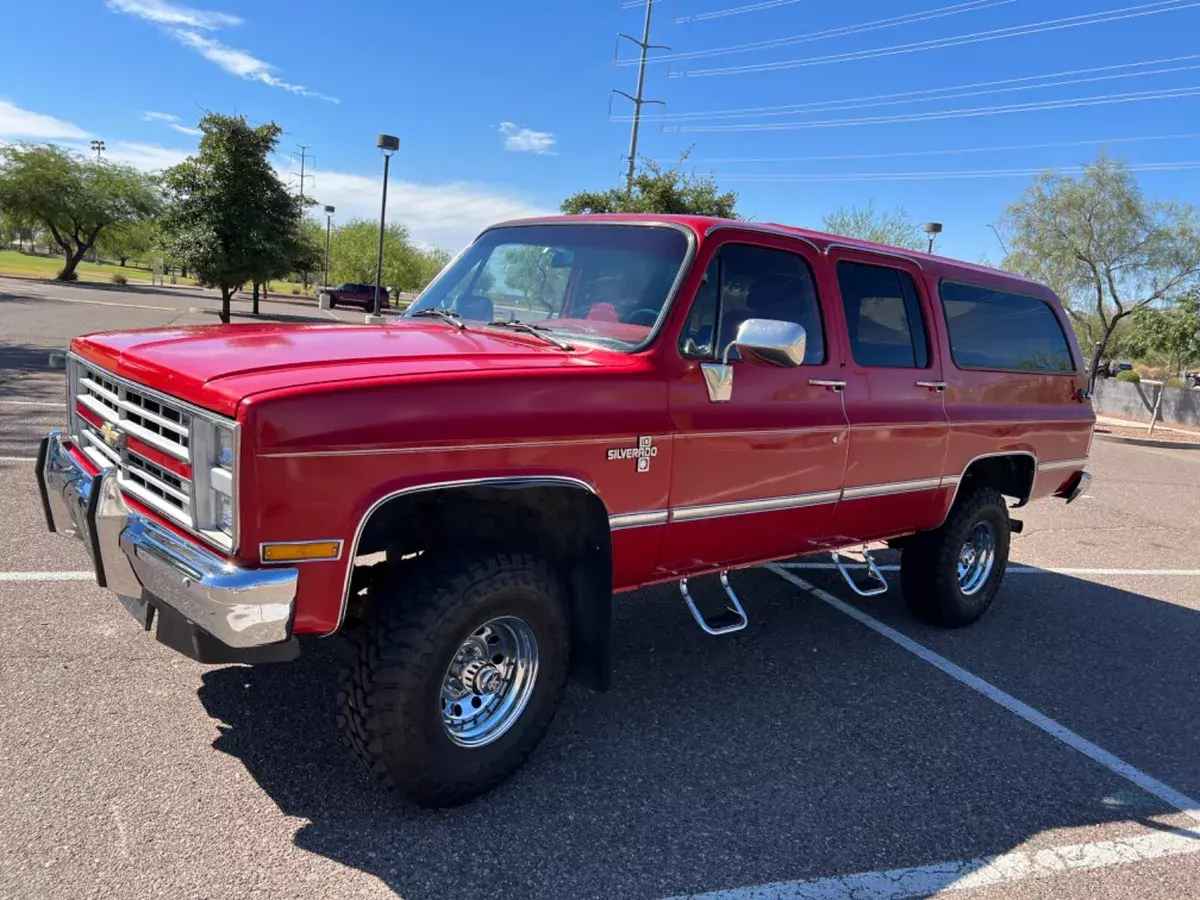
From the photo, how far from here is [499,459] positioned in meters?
2.80

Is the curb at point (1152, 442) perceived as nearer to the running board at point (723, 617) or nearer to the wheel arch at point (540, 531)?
the running board at point (723, 617)

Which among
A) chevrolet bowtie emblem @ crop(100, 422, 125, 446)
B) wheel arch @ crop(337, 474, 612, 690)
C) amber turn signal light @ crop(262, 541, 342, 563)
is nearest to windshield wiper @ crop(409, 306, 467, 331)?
wheel arch @ crop(337, 474, 612, 690)

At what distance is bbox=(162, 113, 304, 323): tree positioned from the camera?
58.2 ft

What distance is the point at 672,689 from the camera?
13.4ft

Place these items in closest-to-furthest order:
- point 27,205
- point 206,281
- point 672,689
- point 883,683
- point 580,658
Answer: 1. point 580,658
2. point 672,689
3. point 883,683
4. point 206,281
5. point 27,205

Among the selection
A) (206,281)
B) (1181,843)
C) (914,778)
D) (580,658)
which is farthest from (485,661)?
(206,281)

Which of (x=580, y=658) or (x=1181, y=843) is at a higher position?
(x=580, y=658)

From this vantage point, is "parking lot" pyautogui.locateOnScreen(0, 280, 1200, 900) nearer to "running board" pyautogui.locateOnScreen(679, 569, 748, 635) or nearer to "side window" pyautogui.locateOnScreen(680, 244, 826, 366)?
"running board" pyautogui.locateOnScreen(679, 569, 748, 635)

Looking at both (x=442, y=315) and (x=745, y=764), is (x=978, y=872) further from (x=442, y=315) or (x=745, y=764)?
(x=442, y=315)

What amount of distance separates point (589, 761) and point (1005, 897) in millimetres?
1523

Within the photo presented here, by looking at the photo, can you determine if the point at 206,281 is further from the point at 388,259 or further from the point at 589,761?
the point at 388,259

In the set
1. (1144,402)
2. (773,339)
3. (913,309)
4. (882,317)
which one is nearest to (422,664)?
(773,339)

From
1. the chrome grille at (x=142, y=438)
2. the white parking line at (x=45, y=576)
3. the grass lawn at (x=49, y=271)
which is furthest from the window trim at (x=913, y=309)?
the grass lawn at (x=49, y=271)

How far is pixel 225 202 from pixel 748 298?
17.2 metres
